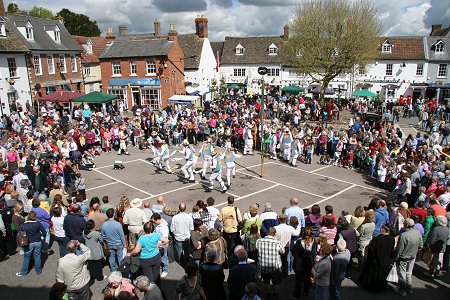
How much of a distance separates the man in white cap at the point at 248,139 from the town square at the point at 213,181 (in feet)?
0.26

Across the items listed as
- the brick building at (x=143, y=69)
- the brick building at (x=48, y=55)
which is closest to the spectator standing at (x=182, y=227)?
the brick building at (x=48, y=55)

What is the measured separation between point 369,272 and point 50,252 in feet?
26.4

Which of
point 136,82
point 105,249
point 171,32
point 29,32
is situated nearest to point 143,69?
point 136,82

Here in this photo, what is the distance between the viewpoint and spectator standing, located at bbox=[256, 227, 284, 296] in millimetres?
6824

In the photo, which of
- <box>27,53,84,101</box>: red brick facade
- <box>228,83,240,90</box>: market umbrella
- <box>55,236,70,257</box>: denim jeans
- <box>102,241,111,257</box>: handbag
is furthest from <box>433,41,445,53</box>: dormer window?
<box>55,236,70,257</box>: denim jeans

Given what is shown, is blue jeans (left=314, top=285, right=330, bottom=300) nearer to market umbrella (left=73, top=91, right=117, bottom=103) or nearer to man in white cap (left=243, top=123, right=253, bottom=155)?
man in white cap (left=243, top=123, right=253, bottom=155)

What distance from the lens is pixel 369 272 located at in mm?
7613

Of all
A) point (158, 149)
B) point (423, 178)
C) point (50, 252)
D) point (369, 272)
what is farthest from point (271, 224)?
point (158, 149)

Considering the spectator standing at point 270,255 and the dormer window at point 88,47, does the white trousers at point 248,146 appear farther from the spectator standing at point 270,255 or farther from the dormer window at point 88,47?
the dormer window at point 88,47

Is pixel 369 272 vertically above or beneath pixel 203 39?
beneath

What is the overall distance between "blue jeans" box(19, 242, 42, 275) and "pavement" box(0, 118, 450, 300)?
183 millimetres

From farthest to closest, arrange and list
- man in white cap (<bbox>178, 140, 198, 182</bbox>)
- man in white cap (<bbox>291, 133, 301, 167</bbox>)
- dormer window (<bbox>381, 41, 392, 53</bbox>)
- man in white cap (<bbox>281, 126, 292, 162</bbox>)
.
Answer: dormer window (<bbox>381, 41, 392, 53</bbox>), man in white cap (<bbox>281, 126, 292, 162</bbox>), man in white cap (<bbox>291, 133, 301, 167</bbox>), man in white cap (<bbox>178, 140, 198, 182</bbox>)

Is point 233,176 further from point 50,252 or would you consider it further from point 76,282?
point 76,282

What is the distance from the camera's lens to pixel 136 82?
36.0 m
